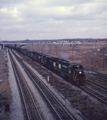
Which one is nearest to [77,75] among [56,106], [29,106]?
[56,106]

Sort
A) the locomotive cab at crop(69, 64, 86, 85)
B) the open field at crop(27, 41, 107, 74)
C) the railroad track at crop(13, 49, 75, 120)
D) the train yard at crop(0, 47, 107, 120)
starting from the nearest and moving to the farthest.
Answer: the railroad track at crop(13, 49, 75, 120)
the train yard at crop(0, 47, 107, 120)
the locomotive cab at crop(69, 64, 86, 85)
the open field at crop(27, 41, 107, 74)

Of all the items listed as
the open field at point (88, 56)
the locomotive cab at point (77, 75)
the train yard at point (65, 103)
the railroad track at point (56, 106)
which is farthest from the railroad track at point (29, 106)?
the open field at point (88, 56)

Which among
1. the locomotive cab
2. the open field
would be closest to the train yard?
the locomotive cab

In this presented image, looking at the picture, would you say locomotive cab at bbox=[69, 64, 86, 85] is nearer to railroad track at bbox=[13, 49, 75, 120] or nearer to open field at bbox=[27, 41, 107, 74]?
railroad track at bbox=[13, 49, 75, 120]

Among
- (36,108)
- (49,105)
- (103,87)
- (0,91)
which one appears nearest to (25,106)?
(36,108)

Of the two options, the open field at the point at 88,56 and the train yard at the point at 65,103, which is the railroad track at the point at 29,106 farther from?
the open field at the point at 88,56

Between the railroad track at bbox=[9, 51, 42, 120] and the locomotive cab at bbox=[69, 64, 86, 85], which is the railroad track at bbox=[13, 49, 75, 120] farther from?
the locomotive cab at bbox=[69, 64, 86, 85]

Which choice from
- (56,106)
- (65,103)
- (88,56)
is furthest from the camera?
(88,56)

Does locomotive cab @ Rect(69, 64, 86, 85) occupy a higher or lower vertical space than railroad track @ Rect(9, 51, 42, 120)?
higher

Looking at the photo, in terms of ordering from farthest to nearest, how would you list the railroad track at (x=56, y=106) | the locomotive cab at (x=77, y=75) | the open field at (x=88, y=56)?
the open field at (x=88, y=56), the locomotive cab at (x=77, y=75), the railroad track at (x=56, y=106)

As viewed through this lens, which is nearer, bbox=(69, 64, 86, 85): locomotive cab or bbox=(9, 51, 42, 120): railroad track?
bbox=(9, 51, 42, 120): railroad track

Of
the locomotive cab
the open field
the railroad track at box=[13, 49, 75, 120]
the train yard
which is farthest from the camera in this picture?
the open field

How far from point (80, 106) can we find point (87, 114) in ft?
6.04

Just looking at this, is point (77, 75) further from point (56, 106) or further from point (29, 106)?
point (29, 106)
